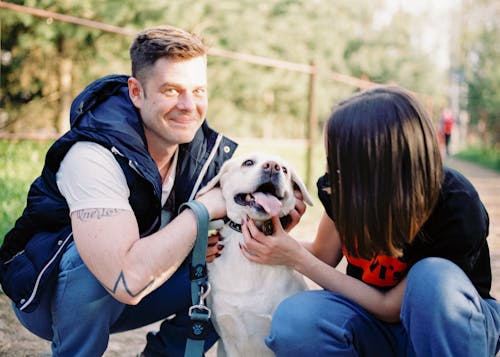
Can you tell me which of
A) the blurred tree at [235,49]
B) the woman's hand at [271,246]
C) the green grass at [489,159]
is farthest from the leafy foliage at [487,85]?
the woman's hand at [271,246]

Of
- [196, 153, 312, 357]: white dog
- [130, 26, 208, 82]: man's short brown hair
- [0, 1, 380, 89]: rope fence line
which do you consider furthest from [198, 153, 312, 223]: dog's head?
[0, 1, 380, 89]: rope fence line

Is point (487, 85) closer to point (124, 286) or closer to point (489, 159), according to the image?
point (489, 159)

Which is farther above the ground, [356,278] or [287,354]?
[356,278]

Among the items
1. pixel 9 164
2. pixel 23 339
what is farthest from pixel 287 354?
pixel 9 164

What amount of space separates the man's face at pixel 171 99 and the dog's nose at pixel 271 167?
0.31 metres

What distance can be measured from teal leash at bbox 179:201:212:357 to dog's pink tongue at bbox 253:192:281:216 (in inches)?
9.8

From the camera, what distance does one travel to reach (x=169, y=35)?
2.21 metres

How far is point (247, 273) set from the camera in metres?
2.26

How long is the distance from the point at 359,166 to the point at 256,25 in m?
13.6

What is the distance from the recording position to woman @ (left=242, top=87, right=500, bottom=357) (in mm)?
1780

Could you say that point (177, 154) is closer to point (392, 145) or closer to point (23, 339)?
point (392, 145)

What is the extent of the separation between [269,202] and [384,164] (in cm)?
57

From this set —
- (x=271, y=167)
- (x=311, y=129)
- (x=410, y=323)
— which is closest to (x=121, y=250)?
(x=271, y=167)

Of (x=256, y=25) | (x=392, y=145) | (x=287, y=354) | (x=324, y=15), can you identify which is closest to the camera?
(x=392, y=145)
